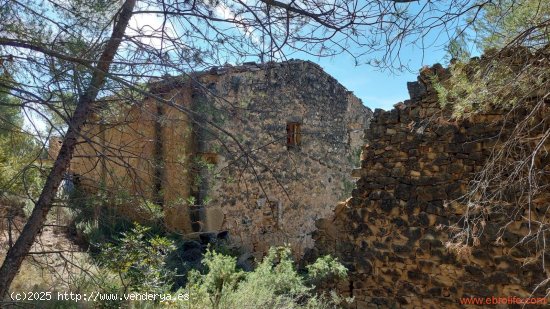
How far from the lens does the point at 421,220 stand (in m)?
5.46

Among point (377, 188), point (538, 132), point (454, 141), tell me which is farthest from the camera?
point (377, 188)

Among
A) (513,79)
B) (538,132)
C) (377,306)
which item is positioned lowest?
(377,306)

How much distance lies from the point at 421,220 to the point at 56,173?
3.95 meters

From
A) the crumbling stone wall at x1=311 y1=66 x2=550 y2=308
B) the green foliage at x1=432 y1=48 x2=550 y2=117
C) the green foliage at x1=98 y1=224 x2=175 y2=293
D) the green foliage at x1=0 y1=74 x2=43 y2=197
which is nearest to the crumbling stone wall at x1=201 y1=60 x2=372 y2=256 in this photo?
the crumbling stone wall at x1=311 y1=66 x2=550 y2=308

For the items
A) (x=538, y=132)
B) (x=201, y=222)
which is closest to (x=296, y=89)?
(x=201, y=222)

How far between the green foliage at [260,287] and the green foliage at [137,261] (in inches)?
20.0

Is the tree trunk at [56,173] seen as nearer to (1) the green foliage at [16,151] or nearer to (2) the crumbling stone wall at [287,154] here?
(1) the green foliage at [16,151]

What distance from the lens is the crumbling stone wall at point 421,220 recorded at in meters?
4.77

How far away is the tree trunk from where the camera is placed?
12.0ft

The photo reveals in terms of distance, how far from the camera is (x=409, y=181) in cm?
566

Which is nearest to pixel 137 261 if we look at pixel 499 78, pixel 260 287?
pixel 260 287

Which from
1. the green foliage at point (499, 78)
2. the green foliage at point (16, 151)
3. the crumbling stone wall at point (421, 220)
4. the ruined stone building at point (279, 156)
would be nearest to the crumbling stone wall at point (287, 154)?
the ruined stone building at point (279, 156)

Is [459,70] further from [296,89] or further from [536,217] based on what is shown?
[296,89]

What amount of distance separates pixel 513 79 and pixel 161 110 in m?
3.26
